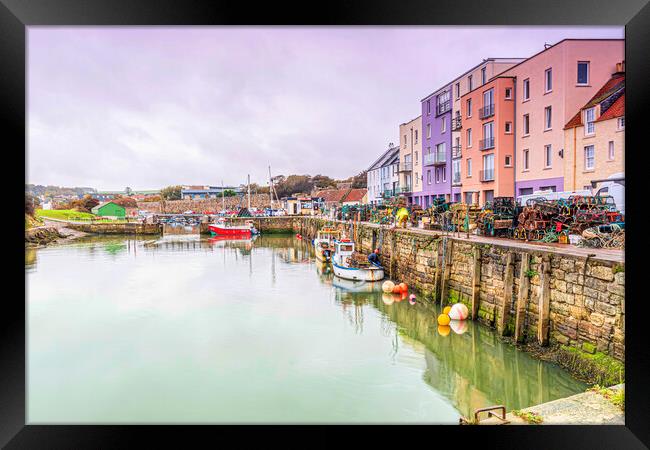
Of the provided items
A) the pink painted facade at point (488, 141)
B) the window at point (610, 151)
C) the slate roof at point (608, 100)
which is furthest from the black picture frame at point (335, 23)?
the pink painted facade at point (488, 141)

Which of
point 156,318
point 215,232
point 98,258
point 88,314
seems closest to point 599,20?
point 156,318

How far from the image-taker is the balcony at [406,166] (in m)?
27.3

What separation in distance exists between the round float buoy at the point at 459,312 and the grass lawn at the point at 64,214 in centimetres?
2530

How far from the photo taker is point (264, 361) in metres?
7.11

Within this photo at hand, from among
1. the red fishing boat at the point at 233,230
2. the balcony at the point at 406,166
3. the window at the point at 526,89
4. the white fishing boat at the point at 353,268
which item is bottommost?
the white fishing boat at the point at 353,268

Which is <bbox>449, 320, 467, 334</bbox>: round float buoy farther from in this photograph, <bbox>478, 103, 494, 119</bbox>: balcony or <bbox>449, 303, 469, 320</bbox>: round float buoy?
<bbox>478, 103, 494, 119</bbox>: balcony

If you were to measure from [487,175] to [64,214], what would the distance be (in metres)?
28.9

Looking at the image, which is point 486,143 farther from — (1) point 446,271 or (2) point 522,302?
(2) point 522,302

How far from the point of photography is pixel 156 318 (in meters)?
10.3

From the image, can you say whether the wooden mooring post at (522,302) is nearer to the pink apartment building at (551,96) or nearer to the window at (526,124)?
the pink apartment building at (551,96)

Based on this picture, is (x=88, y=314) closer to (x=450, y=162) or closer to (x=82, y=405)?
(x=82, y=405)

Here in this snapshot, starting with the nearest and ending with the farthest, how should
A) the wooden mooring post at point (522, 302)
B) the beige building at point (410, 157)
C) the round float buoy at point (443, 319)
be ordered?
the wooden mooring post at point (522, 302), the round float buoy at point (443, 319), the beige building at point (410, 157)

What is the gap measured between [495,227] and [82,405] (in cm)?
922

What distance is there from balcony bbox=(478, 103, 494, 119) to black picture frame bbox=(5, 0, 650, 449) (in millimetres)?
14635
